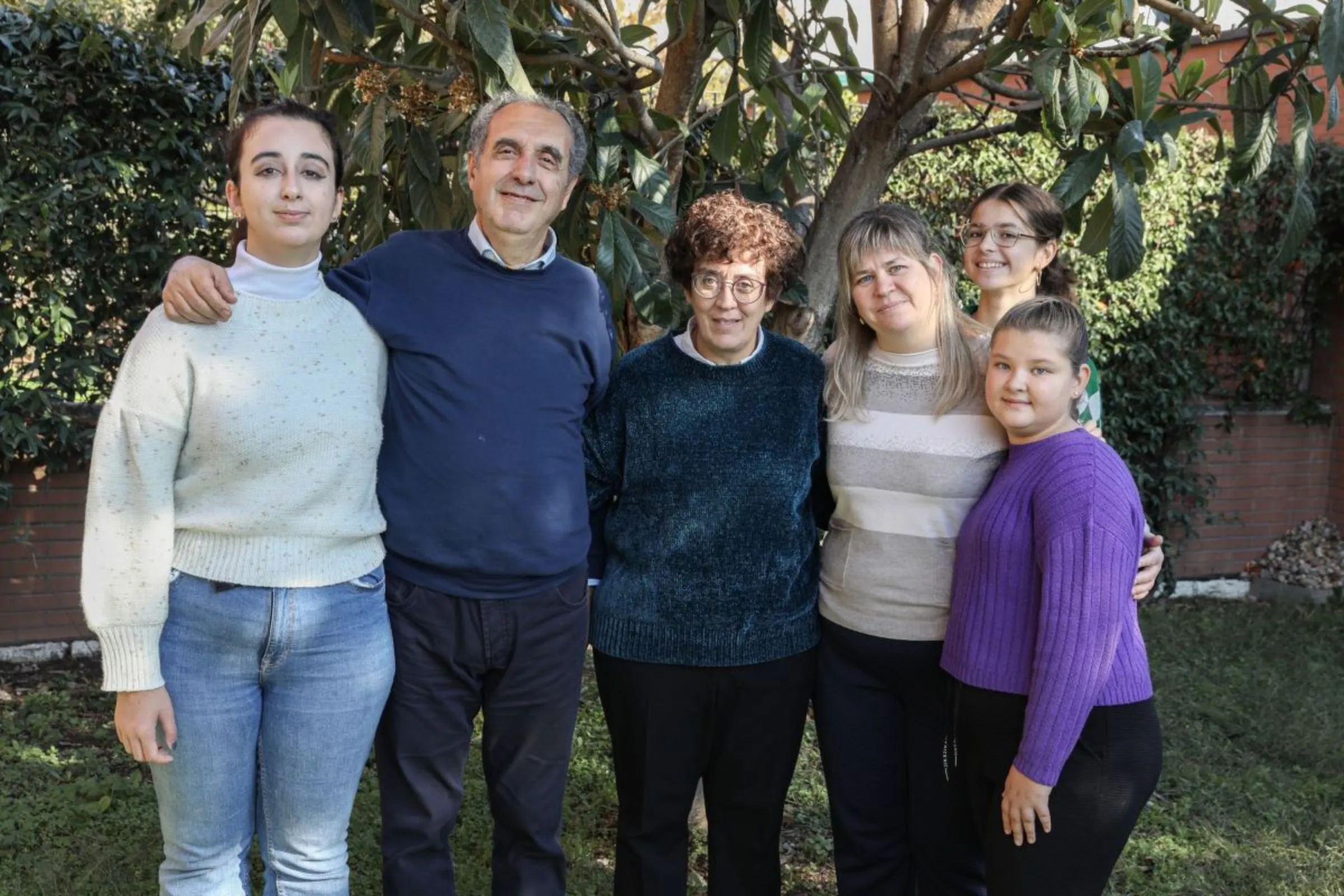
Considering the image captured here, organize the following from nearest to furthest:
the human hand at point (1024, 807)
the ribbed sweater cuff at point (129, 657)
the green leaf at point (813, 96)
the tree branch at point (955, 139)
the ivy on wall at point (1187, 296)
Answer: the ribbed sweater cuff at point (129, 657) → the human hand at point (1024, 807) → the green leaf at point (813, 96) → the tree branch at point (955, 139) → the ivy on wall at point (1187, 296)

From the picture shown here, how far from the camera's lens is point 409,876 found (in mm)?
2357

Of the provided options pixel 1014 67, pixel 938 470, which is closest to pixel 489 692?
pixel 938 470

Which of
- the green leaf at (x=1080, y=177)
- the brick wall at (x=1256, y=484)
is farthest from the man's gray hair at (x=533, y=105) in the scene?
the brick wall at (x=1256, y=484)

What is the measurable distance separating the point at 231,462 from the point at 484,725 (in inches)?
30.8

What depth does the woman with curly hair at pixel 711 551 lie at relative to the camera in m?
2.39

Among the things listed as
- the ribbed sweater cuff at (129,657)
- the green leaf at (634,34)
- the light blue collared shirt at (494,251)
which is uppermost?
the green leaf at (634,34)

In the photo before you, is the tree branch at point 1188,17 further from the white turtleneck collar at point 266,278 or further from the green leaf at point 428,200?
the white turtleneck collar at point 266,278

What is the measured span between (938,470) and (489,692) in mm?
979

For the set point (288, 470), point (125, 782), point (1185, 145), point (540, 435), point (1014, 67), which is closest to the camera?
point (288, 470)

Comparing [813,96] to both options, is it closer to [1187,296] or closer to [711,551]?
[711,551]

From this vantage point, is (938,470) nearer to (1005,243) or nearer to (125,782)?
(1005,243)

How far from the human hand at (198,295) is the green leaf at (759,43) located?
133cm

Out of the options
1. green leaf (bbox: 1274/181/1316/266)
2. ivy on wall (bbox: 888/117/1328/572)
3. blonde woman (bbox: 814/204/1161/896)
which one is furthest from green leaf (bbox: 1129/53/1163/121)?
ivy on wall (bbox: 888/117/1328/572)

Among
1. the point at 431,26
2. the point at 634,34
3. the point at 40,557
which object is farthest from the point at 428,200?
the point at 40,557
